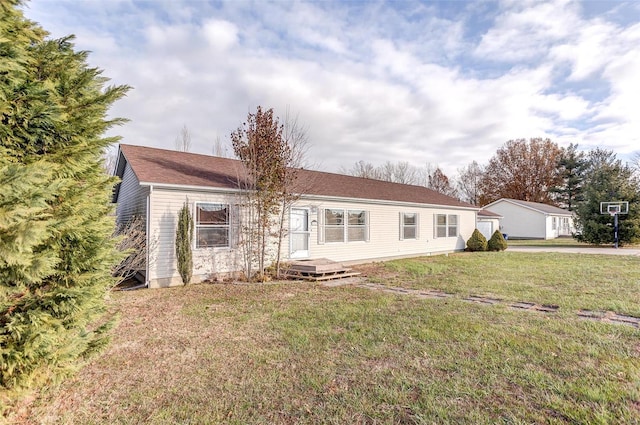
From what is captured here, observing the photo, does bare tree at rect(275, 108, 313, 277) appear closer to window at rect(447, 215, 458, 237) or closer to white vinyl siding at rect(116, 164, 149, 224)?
white vinyl siding at rect(116, 164, 149, 224)

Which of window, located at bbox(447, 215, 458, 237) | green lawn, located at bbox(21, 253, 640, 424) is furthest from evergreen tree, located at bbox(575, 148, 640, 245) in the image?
green lawn, located at bbox(21, 253, 640, 424)

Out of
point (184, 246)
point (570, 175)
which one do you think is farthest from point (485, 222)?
point (570, 175)

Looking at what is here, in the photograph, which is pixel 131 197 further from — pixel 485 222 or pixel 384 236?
pixel 485 222


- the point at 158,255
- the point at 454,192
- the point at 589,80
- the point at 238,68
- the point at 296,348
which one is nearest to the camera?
the point at 296,348

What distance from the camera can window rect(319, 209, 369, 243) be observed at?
12.1m

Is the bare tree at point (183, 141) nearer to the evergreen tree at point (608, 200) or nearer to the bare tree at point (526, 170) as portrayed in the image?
the evergreen tree at point (608, 200)

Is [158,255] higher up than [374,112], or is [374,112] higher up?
[374,112]

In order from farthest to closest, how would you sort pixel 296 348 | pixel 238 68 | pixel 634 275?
pixel 238 68
pixel 634 275
pixel 296 348

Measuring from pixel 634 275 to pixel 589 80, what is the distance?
24.4 ft

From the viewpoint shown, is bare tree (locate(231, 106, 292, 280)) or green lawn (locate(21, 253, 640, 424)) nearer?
green lawn (locate(21, 253, 640, 424))

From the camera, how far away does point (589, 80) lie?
11.9 metres

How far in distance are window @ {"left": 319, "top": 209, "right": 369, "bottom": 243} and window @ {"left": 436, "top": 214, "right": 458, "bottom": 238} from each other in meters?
6.01

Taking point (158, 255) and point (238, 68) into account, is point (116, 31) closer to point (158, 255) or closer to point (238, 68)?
point (238, 68)

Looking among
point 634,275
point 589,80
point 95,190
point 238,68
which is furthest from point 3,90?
point 589,80
